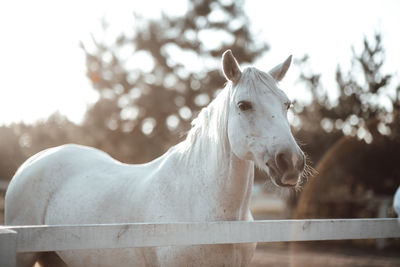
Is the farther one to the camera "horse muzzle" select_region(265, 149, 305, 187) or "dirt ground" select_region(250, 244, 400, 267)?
"dirt ground" select_region(250, 244, 400, 267)

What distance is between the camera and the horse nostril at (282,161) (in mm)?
2180

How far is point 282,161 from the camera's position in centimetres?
220

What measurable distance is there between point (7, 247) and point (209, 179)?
57.1 inches

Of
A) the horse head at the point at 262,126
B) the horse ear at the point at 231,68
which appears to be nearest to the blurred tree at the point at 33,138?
the horse ear at the point at 231,68

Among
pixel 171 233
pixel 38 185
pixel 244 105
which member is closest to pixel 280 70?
pixel 244 105

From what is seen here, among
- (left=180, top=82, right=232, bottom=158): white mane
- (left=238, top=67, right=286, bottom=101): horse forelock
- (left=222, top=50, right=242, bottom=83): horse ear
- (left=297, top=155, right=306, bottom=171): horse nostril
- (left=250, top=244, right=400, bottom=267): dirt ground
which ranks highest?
(left=222, top=50, right=242, bottom=83): horse ear

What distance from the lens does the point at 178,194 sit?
271cm

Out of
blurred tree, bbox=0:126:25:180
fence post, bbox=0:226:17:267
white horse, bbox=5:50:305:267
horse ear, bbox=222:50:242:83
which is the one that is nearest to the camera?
fence post, bbox=0:226:17:267

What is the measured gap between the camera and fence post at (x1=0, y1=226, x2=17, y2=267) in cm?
144

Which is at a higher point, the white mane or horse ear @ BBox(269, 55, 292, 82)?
horse ear @ BBox(269, 55, 292, 82)

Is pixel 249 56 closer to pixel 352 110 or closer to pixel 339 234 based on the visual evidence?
pixel 352 110

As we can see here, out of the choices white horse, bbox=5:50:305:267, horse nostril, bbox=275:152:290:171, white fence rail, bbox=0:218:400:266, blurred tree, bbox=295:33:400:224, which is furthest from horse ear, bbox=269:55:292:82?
blurred tree, bbox=295:33:400:224

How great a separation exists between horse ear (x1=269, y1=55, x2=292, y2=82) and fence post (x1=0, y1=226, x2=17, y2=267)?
2074mm

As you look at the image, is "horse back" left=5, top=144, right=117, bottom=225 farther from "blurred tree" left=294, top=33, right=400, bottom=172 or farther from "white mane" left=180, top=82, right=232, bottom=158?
"blurred tree" left=294, top=33, right=400, bottom=172
